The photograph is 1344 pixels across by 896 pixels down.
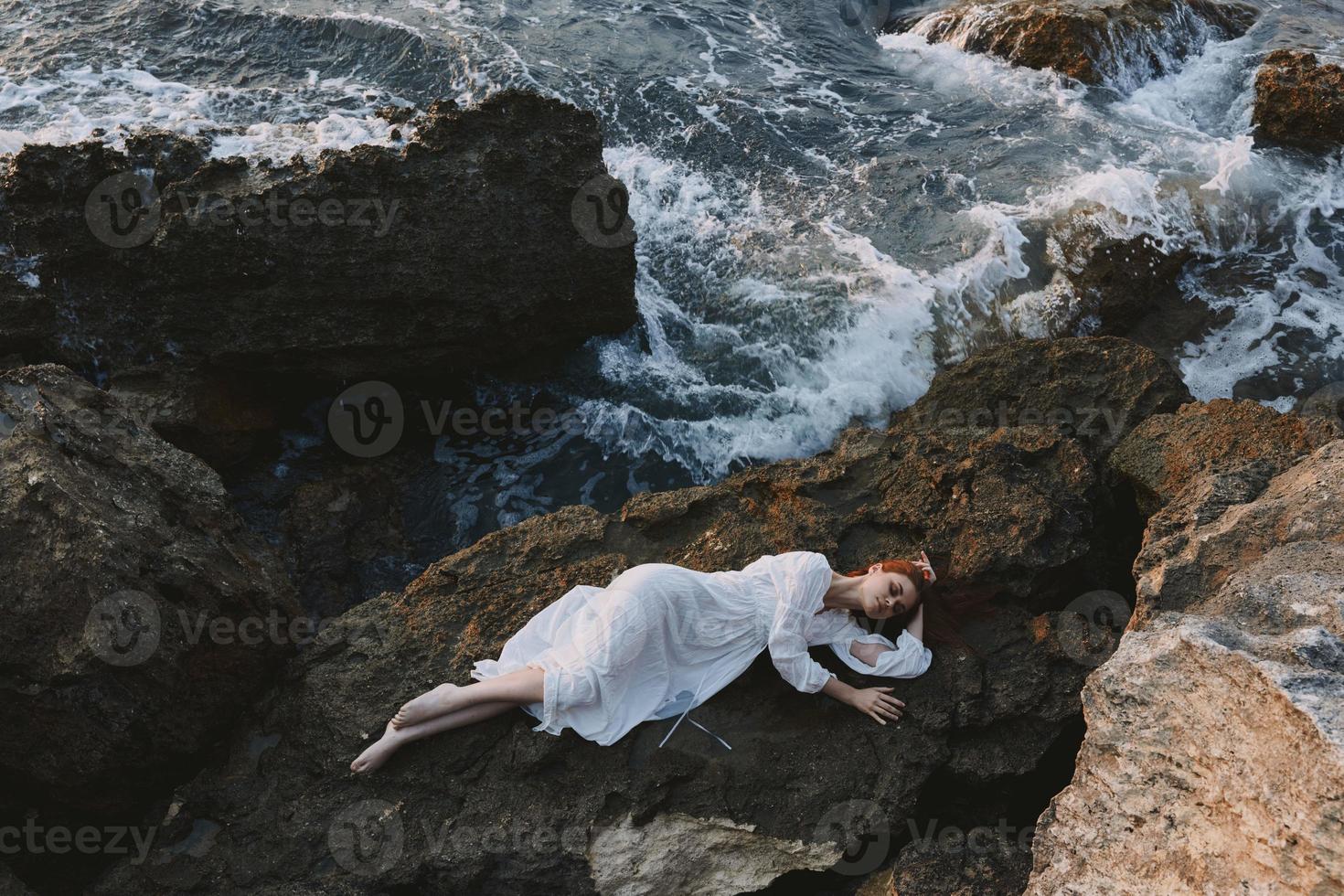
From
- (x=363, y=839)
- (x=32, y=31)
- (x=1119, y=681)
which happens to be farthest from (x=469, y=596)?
(x=32, y=31)

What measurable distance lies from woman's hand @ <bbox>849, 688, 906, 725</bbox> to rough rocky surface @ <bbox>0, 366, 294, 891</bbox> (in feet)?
8.61

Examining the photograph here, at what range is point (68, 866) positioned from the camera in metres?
4.47

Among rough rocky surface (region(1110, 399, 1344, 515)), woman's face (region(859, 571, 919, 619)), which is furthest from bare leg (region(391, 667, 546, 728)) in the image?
rough rocky surface (region(1110, 399, 1344, 515))

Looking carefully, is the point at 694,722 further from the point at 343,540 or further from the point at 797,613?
the point at 343,540

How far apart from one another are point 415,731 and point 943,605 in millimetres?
2599

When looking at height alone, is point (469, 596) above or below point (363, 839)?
above

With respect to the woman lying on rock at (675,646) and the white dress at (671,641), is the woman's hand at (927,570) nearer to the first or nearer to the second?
the woman lying on rock at (675,646)

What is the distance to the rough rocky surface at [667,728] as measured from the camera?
4.38m

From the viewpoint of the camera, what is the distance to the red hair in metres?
5.05

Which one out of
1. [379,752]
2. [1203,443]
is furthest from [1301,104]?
[379,752]

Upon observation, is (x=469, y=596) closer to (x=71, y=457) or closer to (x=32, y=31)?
(x=71, y=457)

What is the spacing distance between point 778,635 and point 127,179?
4.77 metres

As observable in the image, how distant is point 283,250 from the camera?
6328mm

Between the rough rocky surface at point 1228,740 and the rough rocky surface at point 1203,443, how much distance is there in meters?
1.00
